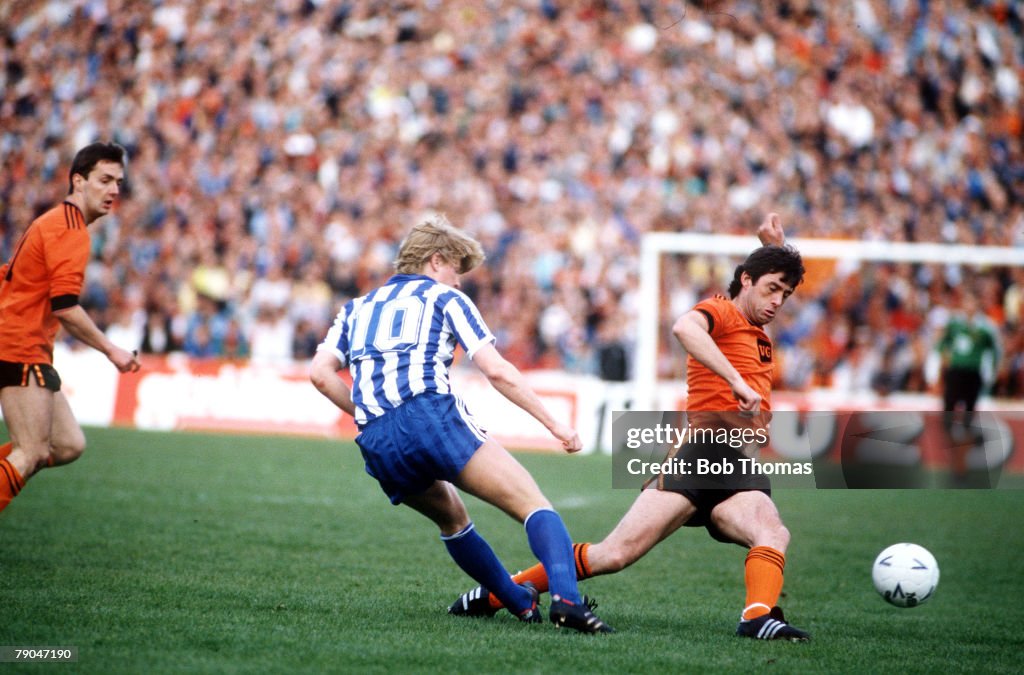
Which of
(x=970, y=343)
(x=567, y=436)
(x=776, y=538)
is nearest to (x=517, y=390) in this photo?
(x=567, y=436)

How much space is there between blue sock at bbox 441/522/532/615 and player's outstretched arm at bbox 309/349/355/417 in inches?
31.5

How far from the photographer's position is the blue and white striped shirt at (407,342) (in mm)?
5566

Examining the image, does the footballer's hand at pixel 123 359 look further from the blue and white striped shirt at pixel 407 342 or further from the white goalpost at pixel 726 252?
the white goalpost at pixel 726 252

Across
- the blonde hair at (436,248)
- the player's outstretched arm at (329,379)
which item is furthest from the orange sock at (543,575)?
the blonde hair at (436,248)

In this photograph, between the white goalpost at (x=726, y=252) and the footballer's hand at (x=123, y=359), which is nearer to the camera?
the footballer's hand at (x=123, y=359)

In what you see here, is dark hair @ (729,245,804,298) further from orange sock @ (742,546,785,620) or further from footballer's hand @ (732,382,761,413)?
orange sock @ (742,546,785,620)

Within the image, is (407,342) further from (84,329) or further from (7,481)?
(7,481)

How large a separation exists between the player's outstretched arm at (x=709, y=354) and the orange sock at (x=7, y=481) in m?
3.54

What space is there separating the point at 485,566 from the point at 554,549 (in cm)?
51

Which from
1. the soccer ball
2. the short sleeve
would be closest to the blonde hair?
the short sleeve

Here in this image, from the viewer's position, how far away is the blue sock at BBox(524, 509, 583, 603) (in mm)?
5566

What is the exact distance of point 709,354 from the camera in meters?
5.72

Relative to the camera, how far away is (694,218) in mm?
22438

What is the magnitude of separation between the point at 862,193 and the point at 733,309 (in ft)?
60.1
